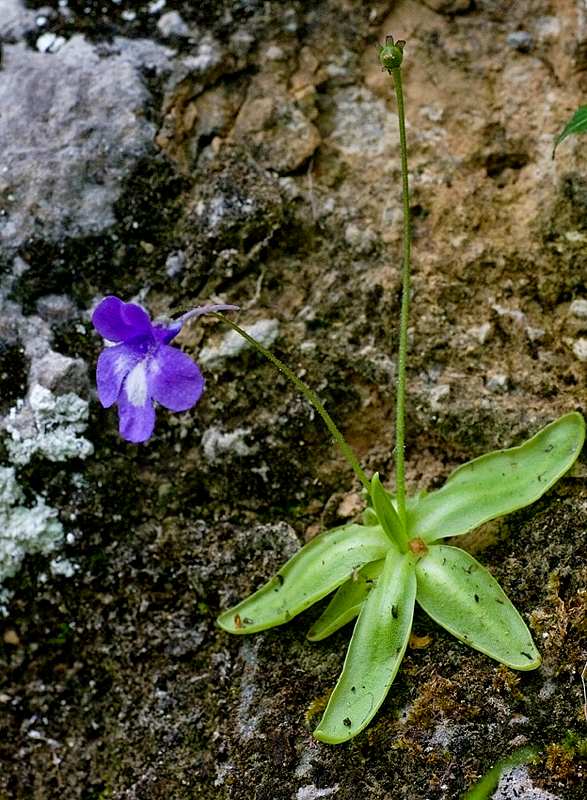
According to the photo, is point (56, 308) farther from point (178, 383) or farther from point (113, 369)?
point (178, 383)

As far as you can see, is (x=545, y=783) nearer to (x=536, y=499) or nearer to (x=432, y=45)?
(x=536, y=499)

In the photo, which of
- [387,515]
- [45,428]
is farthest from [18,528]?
[387,515]

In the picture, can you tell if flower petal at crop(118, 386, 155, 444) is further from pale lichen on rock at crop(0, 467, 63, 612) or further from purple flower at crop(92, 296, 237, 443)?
pale lichen on rock at crop(0, 467, 63, 612)

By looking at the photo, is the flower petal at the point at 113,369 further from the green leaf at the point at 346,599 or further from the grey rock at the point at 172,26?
the grey rock at the point at 172,26

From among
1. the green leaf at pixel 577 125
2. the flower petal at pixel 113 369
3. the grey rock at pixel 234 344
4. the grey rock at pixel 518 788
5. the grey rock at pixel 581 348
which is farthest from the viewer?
the grey rock at pixel 234 344

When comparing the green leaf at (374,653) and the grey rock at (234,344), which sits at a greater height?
the grey rock at (234,344)

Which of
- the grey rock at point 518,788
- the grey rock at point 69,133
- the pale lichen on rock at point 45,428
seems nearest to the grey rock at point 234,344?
the pale lichen on rock at point 45,428

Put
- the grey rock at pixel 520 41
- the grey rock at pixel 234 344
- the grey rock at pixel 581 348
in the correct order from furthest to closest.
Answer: the grey rock at pixel 520 41 < the grey rock at pixel 234 344 < the grey rock at pixel 581 348

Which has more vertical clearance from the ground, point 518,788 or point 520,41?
point 520,41
